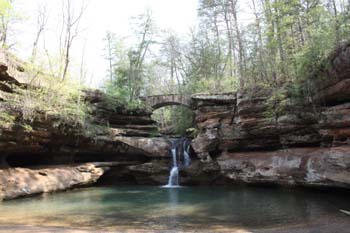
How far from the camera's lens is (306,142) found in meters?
14.8

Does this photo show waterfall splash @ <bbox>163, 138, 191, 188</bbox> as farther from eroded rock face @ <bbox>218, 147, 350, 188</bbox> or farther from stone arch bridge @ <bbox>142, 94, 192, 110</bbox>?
stone arch bridge @ <bbox>142, 94, 192, 110</bbox>

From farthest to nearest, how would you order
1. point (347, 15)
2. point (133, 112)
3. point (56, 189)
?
point (133, 112) → point (56, 189) → point (347, 15)

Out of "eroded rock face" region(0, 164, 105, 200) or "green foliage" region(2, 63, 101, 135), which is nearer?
"eroded rock face" region(0, 164, 105, 200)

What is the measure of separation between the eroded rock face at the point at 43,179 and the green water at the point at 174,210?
0.61 meters

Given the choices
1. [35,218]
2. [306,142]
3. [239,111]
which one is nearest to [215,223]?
[35,218]

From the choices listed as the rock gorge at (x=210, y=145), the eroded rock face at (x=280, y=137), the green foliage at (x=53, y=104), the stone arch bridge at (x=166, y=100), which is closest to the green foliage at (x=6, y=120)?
the rock gorge at (x=210, y=145)

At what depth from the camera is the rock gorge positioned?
12.2 m

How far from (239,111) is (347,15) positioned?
23.1ft

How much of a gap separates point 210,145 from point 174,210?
8.24 m

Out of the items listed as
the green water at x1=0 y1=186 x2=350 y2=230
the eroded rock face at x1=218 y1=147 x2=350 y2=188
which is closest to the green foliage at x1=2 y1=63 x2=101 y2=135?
the green water at x1=0 y1=186 x2=350 y2=230

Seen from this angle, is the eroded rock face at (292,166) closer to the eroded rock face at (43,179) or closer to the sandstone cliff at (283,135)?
the sandstone cliff at (283,135)

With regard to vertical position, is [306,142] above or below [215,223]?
above

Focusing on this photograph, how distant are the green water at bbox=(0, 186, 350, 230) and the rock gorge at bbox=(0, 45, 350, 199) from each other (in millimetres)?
1234

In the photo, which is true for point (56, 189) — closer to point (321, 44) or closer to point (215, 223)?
point (215, 223)
